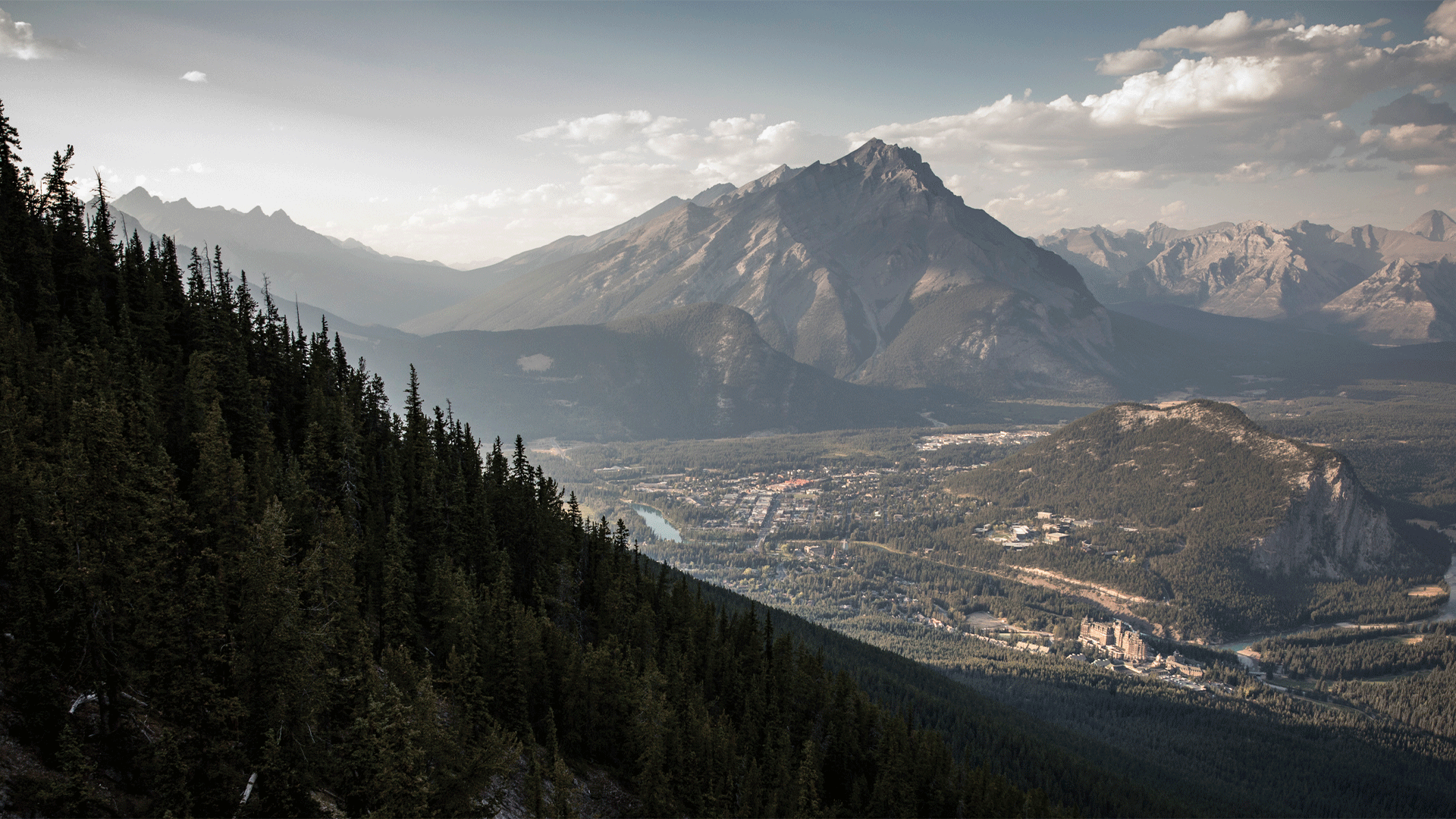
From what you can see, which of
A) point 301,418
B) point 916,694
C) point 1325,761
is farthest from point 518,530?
point 1325,761

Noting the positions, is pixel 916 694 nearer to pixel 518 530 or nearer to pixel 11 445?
pixel 518 530

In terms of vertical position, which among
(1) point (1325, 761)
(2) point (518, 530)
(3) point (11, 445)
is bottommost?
(1) point (1325, 761)

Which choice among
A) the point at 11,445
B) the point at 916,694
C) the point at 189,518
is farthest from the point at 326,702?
the point at 916,694

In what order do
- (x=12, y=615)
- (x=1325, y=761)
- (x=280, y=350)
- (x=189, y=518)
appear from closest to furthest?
(x=12, y=615) → (x=189, y=518) → (x=280, y=350) → (x=1325, y=761)

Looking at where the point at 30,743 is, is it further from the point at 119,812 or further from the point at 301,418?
the point at 301,418

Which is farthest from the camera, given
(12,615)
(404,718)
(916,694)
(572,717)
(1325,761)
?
(1325,761)

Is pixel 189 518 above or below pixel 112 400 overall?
below

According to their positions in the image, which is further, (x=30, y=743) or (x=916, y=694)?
(x=916, y=694)
